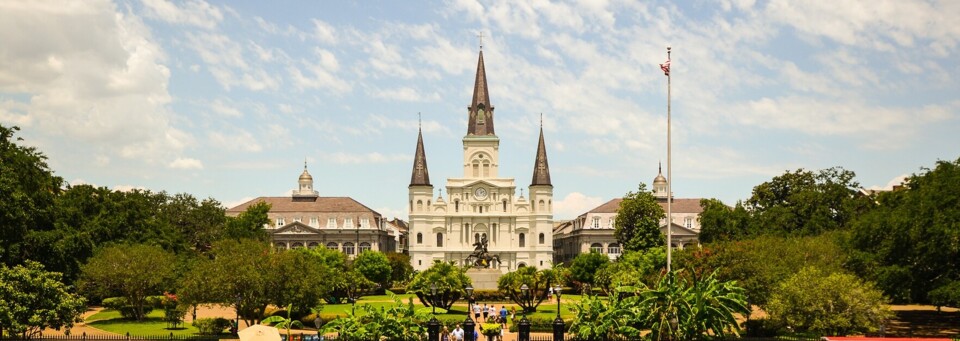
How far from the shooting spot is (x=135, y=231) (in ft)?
222

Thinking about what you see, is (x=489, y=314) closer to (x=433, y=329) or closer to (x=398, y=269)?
(x=433, y=329)

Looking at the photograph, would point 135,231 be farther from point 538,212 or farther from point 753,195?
point 538,212

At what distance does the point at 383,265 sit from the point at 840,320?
55.8 meters

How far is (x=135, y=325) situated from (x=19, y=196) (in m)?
8.70

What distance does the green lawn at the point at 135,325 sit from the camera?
148 feet

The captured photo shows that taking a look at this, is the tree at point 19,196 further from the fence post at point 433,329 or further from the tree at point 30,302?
the fence post at point 433,329

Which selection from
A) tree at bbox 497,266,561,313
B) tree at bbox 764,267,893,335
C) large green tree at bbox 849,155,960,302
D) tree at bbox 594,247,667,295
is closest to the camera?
tree at bbox 764,267,893,335

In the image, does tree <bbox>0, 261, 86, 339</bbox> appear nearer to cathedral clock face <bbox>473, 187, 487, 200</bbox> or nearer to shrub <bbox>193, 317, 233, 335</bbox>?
shrub <bbox>193, 317, 233, 335</bbox>

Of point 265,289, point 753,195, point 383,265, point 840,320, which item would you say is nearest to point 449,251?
point 383,265

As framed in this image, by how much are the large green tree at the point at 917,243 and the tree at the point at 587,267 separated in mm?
39985

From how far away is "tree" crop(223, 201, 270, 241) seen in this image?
93000 mm

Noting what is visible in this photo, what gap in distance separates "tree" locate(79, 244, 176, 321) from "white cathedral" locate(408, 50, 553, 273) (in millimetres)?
75790

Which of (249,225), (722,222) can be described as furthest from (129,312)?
(722,222)

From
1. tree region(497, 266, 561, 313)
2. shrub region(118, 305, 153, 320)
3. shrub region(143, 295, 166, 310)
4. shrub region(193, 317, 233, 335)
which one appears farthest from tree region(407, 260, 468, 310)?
shrub region(118, 305, 153, 320)
